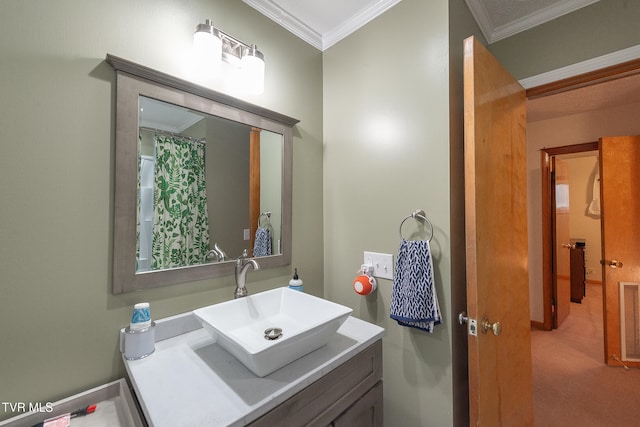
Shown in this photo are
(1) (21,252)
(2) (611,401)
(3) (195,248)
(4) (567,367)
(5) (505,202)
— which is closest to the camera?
(1) (21,252)

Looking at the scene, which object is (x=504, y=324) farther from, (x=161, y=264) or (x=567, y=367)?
(x=567, y=367)

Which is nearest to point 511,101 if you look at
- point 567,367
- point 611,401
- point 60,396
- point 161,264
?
point 161,264

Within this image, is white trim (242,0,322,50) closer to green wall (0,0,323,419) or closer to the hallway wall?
green wall (0,0,323,419)

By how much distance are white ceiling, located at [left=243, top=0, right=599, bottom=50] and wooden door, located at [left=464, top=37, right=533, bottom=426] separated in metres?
0.41

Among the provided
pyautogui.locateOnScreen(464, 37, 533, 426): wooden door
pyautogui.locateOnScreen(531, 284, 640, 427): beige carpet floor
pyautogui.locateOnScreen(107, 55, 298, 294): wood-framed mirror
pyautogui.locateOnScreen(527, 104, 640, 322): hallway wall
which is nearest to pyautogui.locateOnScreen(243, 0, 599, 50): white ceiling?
pyautogui.locateOnScreen(464, 37, 533, 426): wooden door

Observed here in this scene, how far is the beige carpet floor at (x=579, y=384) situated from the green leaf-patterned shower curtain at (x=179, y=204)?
95.0 inches

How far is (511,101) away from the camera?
1.34 m

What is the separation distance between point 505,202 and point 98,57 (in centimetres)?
178

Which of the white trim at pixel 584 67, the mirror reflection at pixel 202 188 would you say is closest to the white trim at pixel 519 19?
the white trim at pixel 584 67

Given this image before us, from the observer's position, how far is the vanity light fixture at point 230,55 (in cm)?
105

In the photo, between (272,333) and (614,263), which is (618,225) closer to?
(614,263)

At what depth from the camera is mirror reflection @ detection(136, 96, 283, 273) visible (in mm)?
997

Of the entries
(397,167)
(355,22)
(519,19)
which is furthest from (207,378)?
(519,19)

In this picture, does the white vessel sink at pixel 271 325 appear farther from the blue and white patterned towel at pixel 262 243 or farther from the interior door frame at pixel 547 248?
the interior door frame at pixel 547 248
